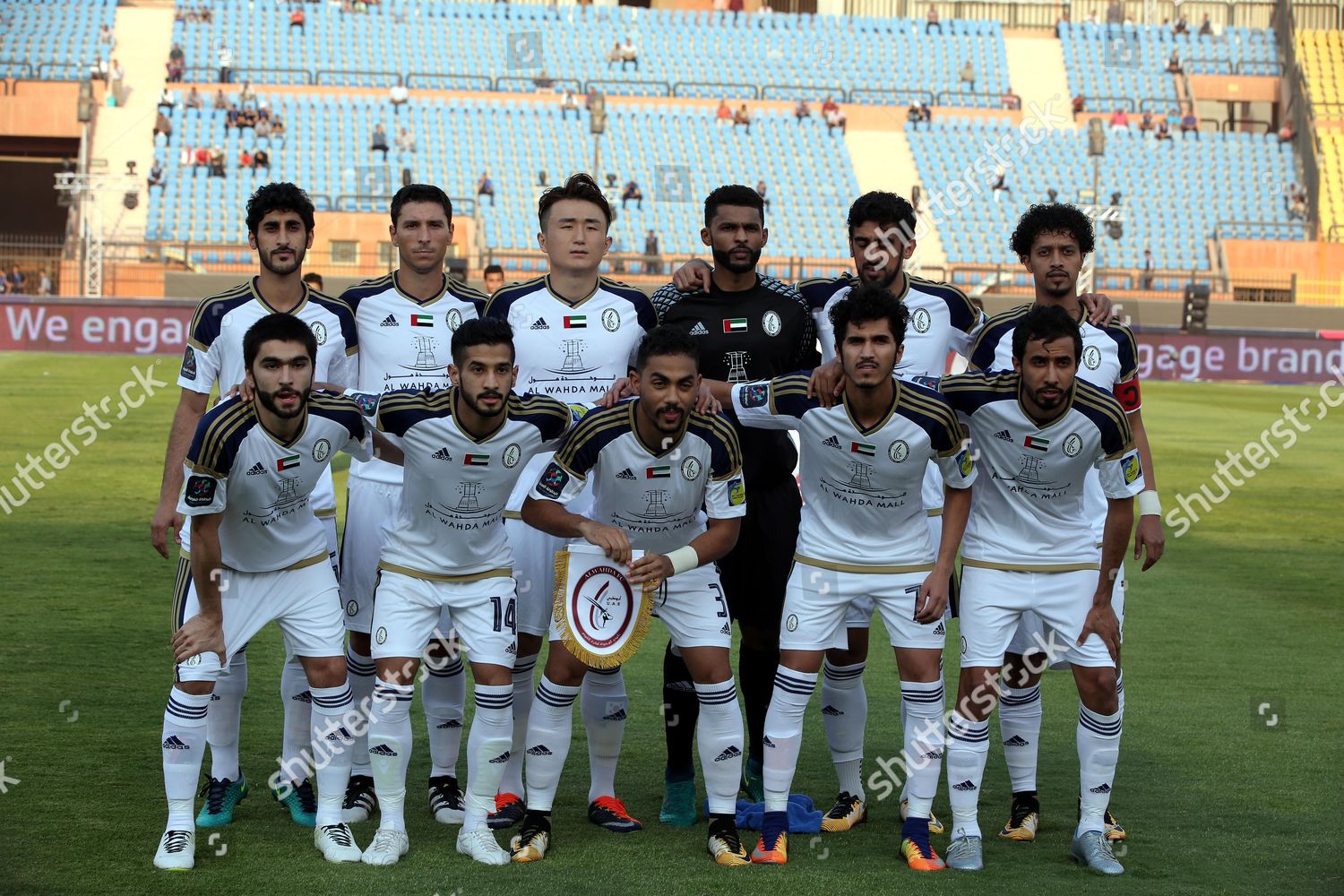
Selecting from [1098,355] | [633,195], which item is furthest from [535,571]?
[633,195]

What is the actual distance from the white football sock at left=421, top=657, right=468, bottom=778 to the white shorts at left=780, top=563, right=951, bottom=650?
1.41 m

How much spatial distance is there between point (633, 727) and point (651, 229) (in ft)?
105

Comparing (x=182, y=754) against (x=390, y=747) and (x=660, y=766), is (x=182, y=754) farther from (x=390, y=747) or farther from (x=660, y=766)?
(x=660, y=766)

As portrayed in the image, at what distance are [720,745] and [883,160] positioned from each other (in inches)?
1541

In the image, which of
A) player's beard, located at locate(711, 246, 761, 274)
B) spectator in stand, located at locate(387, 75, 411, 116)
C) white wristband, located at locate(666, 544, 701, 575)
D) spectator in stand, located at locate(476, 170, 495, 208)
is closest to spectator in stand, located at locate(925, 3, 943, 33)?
spectator in stand, located at locate(387, 75, 411, 116)

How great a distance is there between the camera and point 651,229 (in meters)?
38.8

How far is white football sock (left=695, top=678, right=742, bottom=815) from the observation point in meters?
5.64

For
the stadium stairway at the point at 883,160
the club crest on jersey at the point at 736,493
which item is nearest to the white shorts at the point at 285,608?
the club crest on jersey at the point at 736,493

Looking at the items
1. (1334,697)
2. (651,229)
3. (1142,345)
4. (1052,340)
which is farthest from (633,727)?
(651,229)

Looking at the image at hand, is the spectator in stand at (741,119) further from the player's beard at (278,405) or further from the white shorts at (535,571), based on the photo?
the player's beard at (278,405)

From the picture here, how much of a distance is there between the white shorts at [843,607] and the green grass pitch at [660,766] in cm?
81

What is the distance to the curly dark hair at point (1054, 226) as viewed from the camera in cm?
606

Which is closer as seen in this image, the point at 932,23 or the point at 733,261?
the point at 733,261

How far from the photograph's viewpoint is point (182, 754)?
17.7ft
